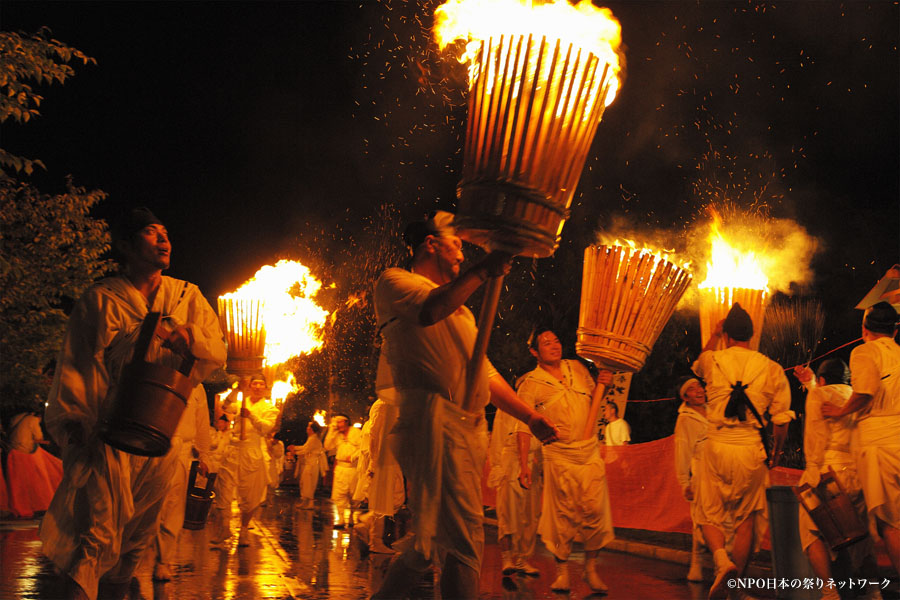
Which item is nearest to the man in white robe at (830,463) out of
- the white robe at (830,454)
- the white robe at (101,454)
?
the white robe at (830,454)

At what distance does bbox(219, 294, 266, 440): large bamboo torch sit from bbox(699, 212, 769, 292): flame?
18.4 ft

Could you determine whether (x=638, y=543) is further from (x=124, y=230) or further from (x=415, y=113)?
(x=415, y=113)

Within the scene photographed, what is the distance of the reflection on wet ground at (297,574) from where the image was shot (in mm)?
7629

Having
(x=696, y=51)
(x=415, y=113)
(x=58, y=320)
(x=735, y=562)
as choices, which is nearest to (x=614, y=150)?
(x=696, y=51)

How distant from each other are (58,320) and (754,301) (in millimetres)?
19825

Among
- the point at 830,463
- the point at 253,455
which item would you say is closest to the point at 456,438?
the point at 830,463

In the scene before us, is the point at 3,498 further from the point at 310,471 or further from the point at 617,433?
the point at 617,433

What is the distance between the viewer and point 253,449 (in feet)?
44.2

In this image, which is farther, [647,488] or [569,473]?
[647,488]

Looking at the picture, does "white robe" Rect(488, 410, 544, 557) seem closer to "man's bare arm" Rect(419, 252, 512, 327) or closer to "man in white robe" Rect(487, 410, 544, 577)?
"man in white robe" Rect(487, 410, 544, 577)

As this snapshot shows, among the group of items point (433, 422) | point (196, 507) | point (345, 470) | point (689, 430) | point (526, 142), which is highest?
point (526, 142)

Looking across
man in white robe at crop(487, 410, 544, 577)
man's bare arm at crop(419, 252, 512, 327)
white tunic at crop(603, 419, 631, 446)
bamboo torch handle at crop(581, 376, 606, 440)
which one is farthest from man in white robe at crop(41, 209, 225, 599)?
white tunic at crop(603, 419, 631, 446)

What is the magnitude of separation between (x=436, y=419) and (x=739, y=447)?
4262 mm

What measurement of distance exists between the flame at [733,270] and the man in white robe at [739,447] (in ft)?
4.09
